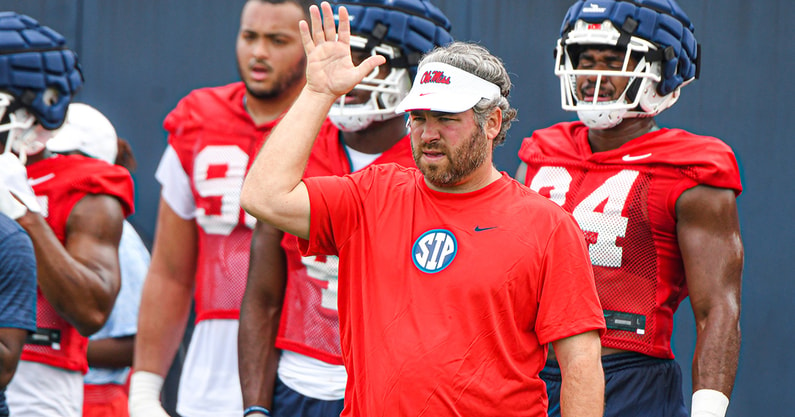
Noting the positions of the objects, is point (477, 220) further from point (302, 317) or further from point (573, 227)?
point (302, 317)

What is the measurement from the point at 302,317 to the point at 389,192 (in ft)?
3.03

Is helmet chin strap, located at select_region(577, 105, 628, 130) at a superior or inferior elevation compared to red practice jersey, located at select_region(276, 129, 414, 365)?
superior

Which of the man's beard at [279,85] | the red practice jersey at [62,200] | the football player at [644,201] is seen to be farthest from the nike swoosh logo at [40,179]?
the football player at [644,201]

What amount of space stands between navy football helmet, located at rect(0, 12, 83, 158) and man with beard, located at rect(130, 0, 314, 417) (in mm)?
405

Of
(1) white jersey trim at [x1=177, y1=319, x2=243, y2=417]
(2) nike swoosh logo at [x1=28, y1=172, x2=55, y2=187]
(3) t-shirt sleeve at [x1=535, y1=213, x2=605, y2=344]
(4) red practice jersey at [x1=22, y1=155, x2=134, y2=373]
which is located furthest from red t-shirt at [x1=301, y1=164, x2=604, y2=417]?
(2) nike swoosh logo at [x1=28, y1=172, x2=55, y2=187]

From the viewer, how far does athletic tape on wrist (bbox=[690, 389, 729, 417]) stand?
3.35 meters

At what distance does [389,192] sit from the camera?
2908mm

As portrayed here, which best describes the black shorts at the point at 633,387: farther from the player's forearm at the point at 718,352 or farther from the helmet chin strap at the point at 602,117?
the helmet chin strap at the point at 602,117

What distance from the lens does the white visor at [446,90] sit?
9.29ft

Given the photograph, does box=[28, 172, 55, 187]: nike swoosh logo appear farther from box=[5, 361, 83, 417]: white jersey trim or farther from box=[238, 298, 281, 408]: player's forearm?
box=[238, 298, 281, 408]: player's forearm

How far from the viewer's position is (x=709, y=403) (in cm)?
336

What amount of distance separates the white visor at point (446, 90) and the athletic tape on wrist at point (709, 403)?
107cm

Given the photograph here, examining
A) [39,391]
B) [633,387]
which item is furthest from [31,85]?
[633,387]

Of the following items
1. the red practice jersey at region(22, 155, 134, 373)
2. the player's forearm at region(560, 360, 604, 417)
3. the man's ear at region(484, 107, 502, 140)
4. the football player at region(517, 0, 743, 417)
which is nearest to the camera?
the player's forearm at region(560, 360, 604, 417)
